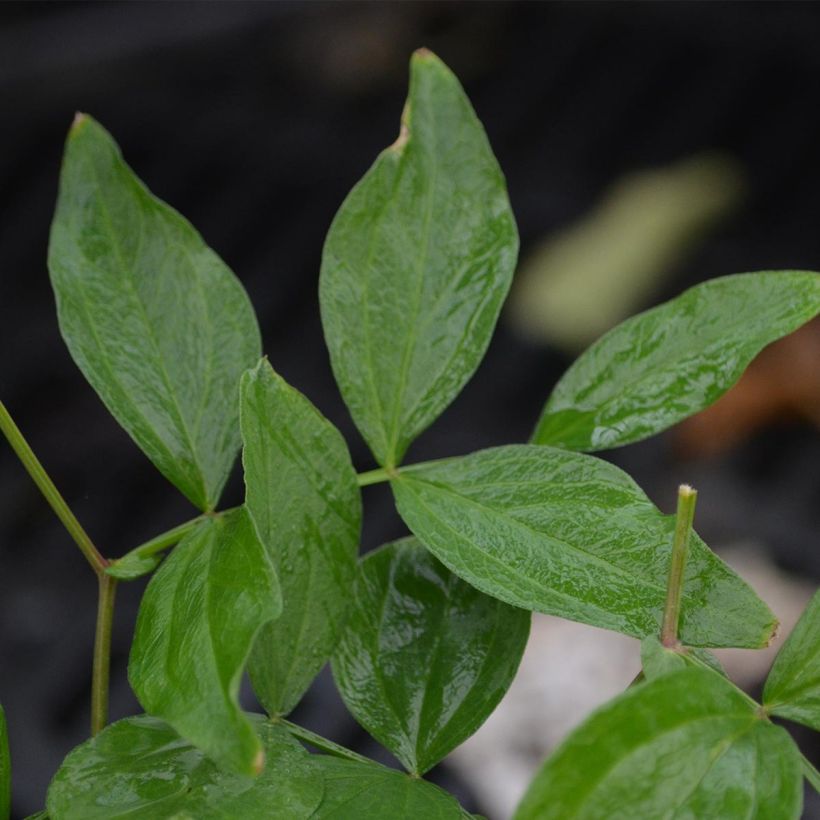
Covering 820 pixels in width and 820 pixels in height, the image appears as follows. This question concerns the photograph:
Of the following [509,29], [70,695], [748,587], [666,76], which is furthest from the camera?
[509,29]

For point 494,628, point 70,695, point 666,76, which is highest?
point 666,76

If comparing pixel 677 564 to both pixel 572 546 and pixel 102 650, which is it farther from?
pixel 102 650

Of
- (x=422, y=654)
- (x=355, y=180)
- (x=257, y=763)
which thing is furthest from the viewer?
(x=355, y=180)

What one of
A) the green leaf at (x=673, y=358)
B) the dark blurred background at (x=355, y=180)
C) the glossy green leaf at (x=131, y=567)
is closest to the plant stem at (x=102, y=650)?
the glossy green leaf at (x=131, y=567)

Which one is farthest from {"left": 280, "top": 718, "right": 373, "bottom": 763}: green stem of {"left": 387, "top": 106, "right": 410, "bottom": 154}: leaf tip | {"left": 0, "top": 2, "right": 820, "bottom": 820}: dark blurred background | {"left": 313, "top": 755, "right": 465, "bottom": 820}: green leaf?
{"left": 0, "top": 2, "right": 820, "bottom": 820}: dark blurred background

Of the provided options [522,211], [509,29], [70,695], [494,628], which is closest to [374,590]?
[494,628]

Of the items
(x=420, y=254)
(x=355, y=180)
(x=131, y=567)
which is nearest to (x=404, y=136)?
(x=420, y=254)

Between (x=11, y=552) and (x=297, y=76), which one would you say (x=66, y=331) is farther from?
(x=297, y=76)
